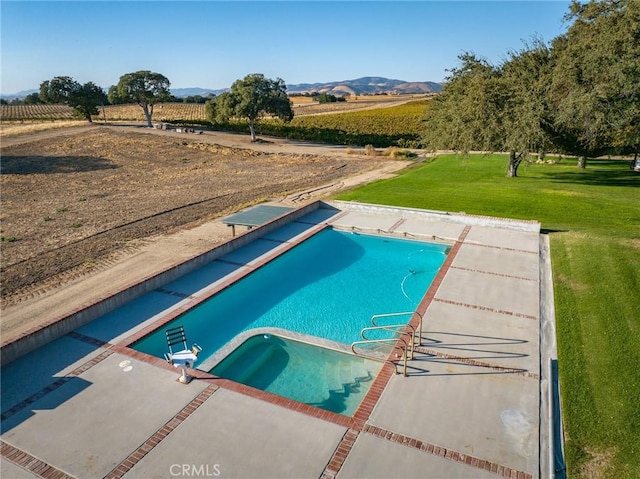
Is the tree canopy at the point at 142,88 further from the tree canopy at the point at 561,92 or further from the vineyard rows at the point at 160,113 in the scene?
the tree canopy at the point at 561,92

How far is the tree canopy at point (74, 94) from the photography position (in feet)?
219

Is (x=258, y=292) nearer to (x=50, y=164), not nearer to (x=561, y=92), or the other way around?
(x=561, y=92)

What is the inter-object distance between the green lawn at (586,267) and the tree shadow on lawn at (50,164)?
83.3 ft

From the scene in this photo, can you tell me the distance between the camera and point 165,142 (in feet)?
167

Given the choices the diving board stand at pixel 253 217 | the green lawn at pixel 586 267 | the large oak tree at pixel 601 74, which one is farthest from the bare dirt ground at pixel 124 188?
the large oak tree at pixel 601 74

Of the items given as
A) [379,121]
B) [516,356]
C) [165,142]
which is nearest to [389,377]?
[516,356]

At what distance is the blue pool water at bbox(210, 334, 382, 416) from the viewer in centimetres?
945

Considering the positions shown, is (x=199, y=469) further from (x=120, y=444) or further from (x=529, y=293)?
(x=529, y=293)

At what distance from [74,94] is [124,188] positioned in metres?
49.3

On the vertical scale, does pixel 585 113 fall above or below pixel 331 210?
above

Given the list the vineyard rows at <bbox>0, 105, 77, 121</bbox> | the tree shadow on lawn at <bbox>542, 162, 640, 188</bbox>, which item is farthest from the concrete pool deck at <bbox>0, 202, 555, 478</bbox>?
the vineyard rows at <bbox>0, 105, 77, 121</bbox>

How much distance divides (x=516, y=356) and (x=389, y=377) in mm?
3289

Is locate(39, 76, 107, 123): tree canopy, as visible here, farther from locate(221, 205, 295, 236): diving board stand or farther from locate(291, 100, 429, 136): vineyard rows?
locate(221, 205, 295, 236): diving board stand

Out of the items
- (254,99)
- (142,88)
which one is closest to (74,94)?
(142,88)
